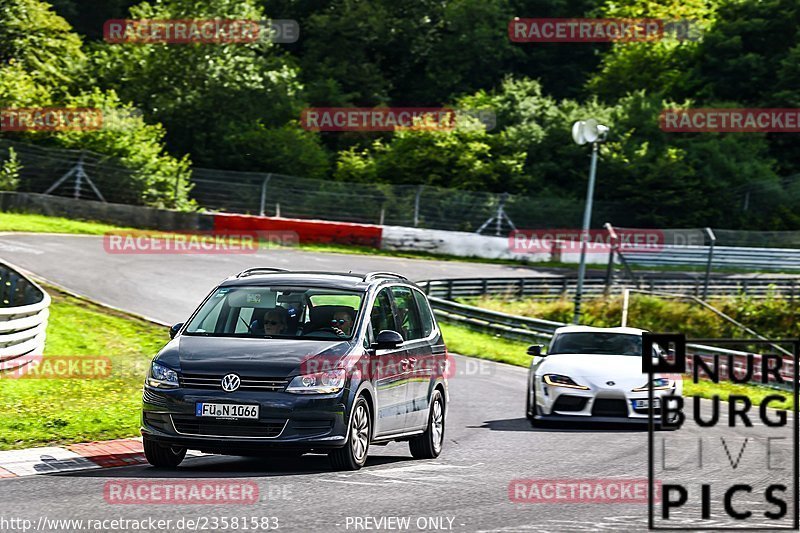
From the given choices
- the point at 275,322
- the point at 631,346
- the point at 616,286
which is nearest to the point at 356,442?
the point at 275,322

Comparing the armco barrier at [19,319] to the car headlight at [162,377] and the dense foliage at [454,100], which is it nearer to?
the car headlight at [162,377]

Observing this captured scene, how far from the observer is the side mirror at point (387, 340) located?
1215 cm

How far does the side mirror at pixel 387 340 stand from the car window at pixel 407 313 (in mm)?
1079

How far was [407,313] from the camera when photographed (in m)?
13.7

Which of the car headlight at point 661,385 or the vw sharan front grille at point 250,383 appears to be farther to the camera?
the car headlight at point 661,385

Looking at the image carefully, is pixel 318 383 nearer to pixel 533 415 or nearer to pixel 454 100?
pixel 533 415

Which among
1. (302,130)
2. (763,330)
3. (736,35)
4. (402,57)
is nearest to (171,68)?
(302,130)

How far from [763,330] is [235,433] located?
2651 cm

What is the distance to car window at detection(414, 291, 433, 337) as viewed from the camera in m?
14.1

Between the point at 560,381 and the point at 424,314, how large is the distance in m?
3.55

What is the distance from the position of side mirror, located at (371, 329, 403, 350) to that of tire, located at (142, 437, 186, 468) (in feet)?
6.78

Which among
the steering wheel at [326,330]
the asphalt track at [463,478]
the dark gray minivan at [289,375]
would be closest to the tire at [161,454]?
the dark gray minivan at [289,375]

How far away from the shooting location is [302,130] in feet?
189

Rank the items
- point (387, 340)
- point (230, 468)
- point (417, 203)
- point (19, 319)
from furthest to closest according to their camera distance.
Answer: point (417, 203) → point (19, 319) → point (387, 340) → point (230, 468)
